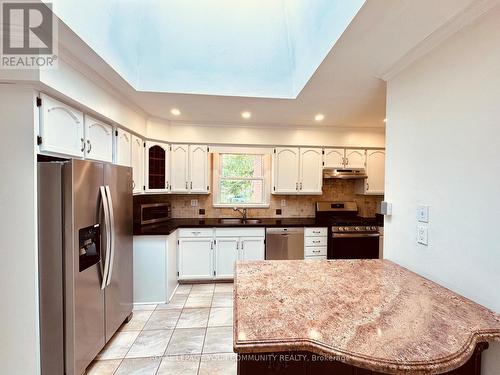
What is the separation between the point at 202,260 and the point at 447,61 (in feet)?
10.8

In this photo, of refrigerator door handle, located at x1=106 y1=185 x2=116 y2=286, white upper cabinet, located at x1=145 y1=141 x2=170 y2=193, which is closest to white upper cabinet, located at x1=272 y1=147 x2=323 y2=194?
white upper cabinet, located at x1=145 y1=141 x2=170 y2=193

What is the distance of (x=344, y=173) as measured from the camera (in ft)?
12.3

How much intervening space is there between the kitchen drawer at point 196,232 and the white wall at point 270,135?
1339 mm

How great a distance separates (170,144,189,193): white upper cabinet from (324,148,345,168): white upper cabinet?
221 centimetres

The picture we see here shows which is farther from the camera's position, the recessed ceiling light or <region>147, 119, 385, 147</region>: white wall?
<region>147, 119, 385, 147</region>: white wall

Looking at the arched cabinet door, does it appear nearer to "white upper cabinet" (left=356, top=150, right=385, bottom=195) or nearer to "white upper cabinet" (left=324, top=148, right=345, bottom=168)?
"white upper cabinet" (left=324, top=148, right=345, bottom=168)

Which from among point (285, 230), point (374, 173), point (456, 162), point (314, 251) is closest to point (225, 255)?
point (285, 230)

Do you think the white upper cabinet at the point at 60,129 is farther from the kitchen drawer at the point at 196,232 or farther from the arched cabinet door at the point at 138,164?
the kitchen drawer at the point at 196,232

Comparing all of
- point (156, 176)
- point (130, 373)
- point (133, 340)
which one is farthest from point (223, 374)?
point (156, 176)

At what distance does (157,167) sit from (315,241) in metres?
2.56

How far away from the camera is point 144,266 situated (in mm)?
2838

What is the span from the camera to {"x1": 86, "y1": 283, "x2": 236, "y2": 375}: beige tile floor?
1.91 metres

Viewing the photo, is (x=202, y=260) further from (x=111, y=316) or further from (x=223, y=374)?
(x=223, y=374)

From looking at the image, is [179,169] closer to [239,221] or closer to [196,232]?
[196,232]
